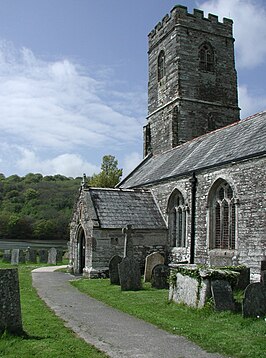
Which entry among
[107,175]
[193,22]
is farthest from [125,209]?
[107,175]

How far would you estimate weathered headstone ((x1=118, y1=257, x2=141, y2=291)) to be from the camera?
13094 mm

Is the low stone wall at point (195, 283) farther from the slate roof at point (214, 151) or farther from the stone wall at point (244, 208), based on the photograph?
the slate roof at point (214, 151)

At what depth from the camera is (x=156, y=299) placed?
36.5 ft

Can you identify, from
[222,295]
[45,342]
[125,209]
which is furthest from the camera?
[125,209]

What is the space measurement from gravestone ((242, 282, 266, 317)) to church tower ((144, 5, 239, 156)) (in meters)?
18.1

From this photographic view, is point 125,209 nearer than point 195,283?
No

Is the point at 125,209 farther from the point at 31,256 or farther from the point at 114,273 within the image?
the point at 31,256

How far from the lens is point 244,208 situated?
14180 mm

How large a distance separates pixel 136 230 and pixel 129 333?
10894 millimetres

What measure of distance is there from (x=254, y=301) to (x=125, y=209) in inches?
447

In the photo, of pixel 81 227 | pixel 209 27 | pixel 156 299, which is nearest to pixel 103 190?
pixel 81 227

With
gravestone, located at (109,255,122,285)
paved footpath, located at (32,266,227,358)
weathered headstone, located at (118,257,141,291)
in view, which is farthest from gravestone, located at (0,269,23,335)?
gravestone, located at (109,255,122,285)

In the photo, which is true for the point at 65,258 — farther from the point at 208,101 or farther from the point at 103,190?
the point at 208,101

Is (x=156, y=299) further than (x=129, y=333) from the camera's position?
Yes
